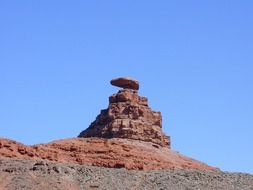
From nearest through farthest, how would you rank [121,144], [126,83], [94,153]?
[94,153]
[121,144]
[126,83]

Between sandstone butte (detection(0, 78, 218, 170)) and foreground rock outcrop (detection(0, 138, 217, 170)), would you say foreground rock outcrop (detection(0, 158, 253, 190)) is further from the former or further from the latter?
sandstone butte (detection(0, 78, 218, 170))

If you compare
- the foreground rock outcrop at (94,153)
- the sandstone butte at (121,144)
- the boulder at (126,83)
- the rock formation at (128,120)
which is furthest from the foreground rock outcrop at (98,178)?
the boulder at (126,83)

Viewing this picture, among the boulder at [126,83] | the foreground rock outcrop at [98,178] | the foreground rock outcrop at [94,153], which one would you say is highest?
the boulder at [126,83]

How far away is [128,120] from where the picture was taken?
87.6 m

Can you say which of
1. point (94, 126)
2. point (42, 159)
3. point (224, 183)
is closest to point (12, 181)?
point (42, 159)

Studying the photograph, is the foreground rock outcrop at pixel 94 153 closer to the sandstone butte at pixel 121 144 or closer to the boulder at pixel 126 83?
the sandstone butte at pixel 121 144

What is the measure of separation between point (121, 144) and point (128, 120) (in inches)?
257

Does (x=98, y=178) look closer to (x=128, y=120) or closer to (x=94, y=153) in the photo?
(x=94, y=153)

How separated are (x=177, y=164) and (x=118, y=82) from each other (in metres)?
12.0

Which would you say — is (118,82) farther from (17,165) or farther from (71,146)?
(17,165)

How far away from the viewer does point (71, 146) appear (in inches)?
3113

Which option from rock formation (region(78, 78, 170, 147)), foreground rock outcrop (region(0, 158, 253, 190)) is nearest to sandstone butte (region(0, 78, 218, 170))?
rock formation (region(78, 78, 170, 147))

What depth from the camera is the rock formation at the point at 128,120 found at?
86.9 meters

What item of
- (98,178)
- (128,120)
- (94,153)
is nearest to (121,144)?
(94,153)
